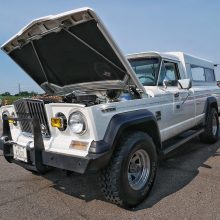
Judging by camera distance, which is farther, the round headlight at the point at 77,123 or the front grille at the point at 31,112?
the front grille at the point at 31,112

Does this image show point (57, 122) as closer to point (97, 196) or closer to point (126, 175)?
point (126, 175)

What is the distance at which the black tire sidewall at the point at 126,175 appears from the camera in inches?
134

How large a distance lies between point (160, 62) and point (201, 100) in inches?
75.6

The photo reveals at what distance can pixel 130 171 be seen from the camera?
3766 mm

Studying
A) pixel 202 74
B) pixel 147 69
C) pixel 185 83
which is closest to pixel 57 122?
pixel 147 69

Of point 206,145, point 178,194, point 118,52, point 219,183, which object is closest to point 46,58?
point 118,52

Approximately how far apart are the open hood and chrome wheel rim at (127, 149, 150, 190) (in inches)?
38.2

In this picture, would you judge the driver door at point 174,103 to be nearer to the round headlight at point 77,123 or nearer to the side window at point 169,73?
the side window at point 169,73

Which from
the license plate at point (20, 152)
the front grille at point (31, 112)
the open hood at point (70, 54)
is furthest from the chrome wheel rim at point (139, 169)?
the license plate at point (20, 152)

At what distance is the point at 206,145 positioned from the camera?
6953mm

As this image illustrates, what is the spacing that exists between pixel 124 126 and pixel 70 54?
5.36 feet

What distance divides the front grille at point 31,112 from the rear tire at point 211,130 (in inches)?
173

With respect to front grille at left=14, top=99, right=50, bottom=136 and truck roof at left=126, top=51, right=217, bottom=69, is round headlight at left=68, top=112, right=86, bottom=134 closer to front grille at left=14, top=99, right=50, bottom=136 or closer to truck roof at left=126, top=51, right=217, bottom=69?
front grille at left=14, top=99, right=50, bottom=136

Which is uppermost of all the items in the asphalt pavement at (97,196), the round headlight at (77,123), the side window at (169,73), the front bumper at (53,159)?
the side window at (169,73)
